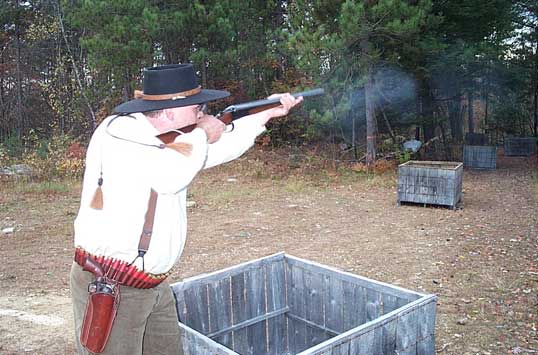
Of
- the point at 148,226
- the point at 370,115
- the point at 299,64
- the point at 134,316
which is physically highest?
the point at 299,64

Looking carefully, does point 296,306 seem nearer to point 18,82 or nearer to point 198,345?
point 198,345

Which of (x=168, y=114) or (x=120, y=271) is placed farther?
(x=168, y=114)

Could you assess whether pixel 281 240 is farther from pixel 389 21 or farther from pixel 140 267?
pixel 389 21

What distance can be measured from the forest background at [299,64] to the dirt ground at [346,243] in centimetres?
225

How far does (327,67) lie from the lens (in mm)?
11898

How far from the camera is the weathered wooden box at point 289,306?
10.8ft

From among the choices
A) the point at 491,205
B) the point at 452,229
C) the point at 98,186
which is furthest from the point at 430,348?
the point at 491,205

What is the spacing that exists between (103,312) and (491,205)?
807 cm

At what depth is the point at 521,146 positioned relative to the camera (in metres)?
15.5

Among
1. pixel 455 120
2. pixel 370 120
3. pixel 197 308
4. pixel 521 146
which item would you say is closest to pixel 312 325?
pixel 197 308

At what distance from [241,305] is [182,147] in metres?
2.13

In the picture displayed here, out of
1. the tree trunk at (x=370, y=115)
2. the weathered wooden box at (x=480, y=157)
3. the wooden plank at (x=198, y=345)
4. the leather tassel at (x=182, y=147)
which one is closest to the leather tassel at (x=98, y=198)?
the leather tassel at (x=182, y=147)

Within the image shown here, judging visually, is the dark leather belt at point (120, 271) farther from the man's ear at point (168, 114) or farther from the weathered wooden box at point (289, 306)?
the weathered wooden box at point (289, 306)

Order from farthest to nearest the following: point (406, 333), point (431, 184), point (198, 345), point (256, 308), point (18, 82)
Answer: point (18, 82) → point (431, 184) → point (256, 308) → point (406, 333) → point (198, 345)
